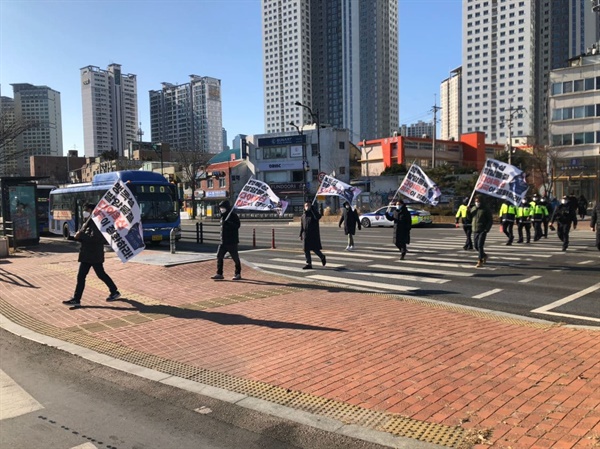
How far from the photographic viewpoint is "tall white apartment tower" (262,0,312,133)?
395 ft

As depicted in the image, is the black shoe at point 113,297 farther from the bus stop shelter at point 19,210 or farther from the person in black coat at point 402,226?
the bus stop shelter at point 19,210

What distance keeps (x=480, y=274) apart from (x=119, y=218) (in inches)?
318

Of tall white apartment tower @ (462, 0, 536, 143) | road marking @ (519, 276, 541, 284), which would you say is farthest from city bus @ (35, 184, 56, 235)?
tall white apartment tower @ (462, 0, 536, 143)

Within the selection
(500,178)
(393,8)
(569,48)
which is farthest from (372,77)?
(500,178)

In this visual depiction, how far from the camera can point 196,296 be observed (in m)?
8.86

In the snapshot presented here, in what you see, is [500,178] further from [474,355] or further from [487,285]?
[474,355]

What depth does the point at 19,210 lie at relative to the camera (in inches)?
743

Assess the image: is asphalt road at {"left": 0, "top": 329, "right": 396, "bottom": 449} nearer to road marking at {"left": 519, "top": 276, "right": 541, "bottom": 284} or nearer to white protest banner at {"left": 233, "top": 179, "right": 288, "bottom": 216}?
white protest banner at {"left": 233, "top": 179, "right": 288, "bottom": 216}

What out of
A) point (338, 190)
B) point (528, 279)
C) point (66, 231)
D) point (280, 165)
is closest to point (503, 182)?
point (528, 279)

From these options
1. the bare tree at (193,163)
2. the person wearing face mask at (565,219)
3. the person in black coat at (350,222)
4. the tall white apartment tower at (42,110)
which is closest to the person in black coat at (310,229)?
the person in black coat at (350,222)

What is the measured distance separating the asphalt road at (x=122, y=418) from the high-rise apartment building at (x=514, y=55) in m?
154

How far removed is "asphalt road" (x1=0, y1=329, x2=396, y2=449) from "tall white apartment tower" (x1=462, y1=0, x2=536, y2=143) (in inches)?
6052

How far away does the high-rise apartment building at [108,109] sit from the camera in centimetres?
9969

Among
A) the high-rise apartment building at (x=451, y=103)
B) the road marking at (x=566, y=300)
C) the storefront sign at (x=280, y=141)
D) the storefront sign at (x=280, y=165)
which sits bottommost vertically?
the road marking at (x=566, y=300)
